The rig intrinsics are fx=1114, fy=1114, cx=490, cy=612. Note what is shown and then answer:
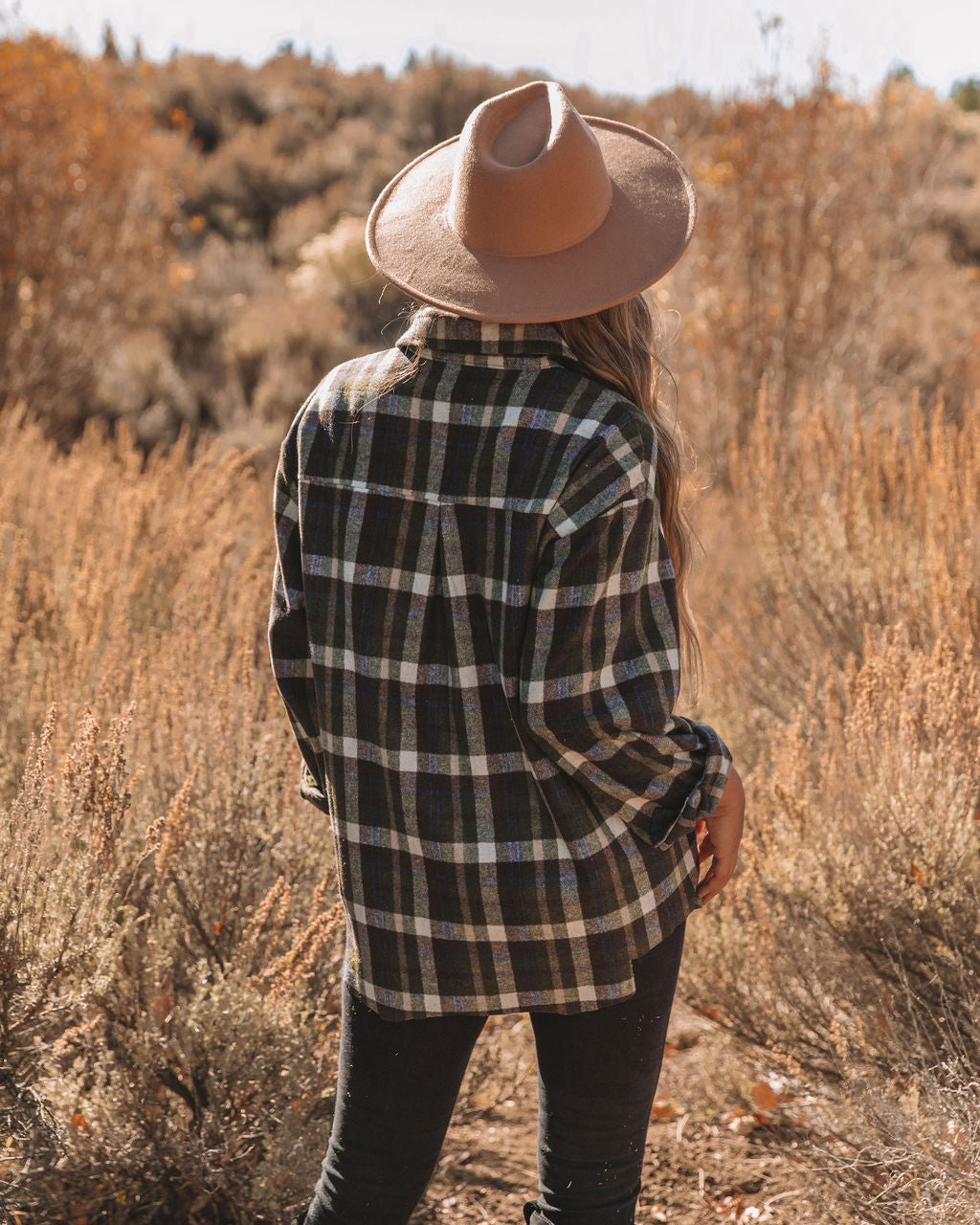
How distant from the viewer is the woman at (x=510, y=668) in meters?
1.25

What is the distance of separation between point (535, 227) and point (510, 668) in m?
0.52

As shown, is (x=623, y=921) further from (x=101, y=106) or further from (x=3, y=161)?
(x=101, y=106)

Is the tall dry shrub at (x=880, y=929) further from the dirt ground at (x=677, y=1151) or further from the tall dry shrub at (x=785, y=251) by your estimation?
the tall dry shrub at (x=785, y=251)

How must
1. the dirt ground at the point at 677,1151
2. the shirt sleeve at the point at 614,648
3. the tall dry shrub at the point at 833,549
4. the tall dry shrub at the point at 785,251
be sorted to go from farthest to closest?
1. the tall dry shrub at the point at 785,251
2. the tall dry shrub at the point at 833,549
3. the dirt ground at the point at 677,1151
4. the shirt sleeve at the point at 614,648

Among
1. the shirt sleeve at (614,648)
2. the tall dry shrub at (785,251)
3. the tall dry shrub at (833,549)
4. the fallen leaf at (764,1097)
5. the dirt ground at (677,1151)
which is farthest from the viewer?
the tall dry shrub at (785,251)

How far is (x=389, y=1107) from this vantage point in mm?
1373

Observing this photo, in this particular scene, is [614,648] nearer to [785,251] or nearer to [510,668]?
[510,668]

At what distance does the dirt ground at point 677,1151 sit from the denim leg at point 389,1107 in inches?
39.2

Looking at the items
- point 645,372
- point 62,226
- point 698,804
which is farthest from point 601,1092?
point 62,226

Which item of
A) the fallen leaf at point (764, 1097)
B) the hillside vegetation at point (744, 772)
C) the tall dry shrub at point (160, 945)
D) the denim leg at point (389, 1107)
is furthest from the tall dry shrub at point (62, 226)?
the denim leg at point (389, 1107)

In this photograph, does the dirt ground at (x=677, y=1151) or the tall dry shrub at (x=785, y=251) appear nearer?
the dirt ground at (x=677, y=1151)

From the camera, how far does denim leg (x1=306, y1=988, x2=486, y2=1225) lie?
137 centimetres

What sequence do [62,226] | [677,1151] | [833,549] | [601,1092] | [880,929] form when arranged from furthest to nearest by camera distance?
[62,226]
[833,549]
[677,1151]
[880,929]
[601,1092]

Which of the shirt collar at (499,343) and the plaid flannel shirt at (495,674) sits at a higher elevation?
the shirt collar at (499,343)
